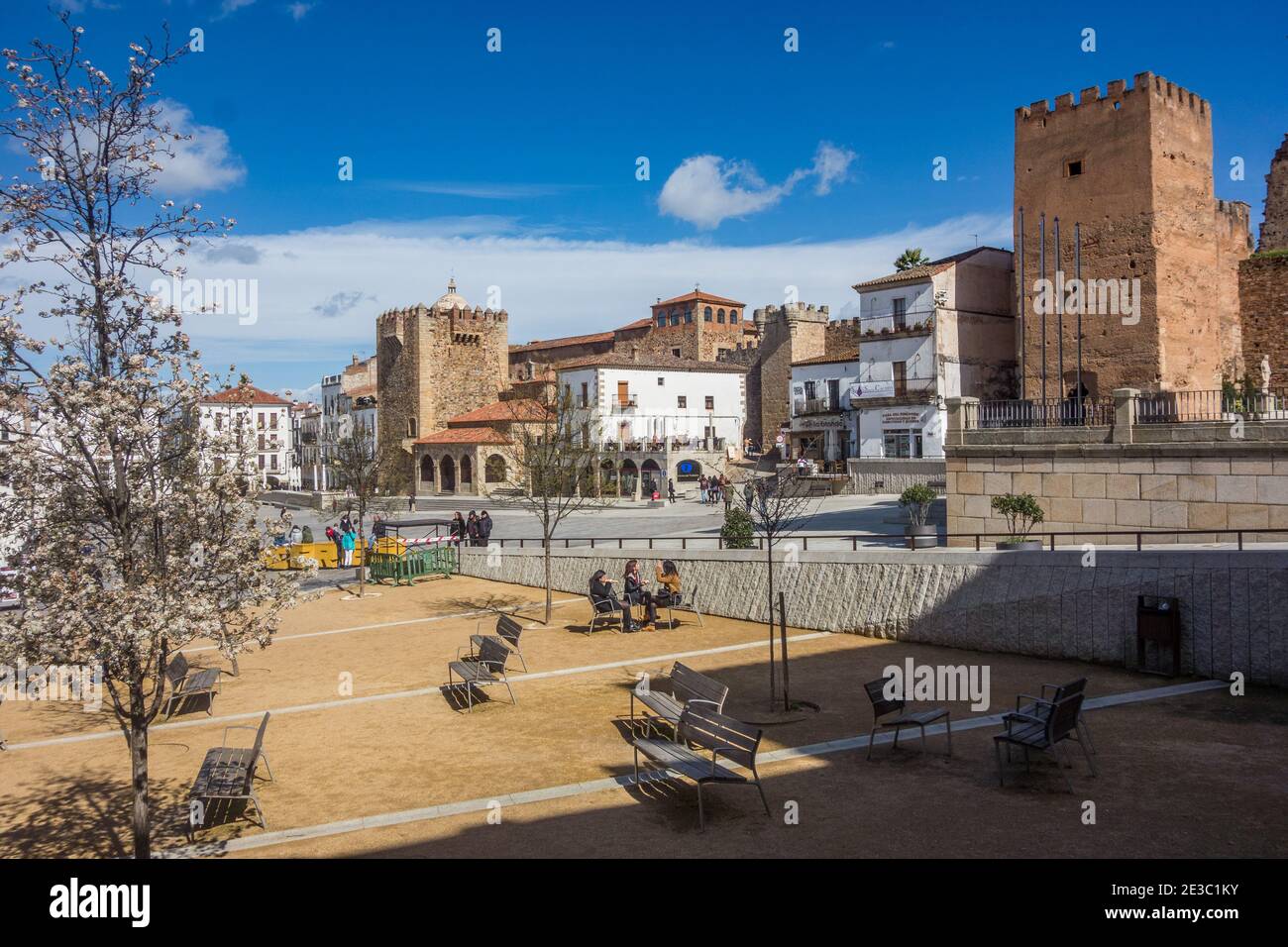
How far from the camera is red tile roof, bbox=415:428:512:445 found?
5234 cm

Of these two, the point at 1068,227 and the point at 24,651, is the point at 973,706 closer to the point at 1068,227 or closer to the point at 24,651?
the point at 24,651

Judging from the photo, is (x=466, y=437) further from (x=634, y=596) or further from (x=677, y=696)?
(x=677, y=696)

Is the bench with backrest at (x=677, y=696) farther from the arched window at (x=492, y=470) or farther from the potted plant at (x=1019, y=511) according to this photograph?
the arched window at (x=492, y=470)

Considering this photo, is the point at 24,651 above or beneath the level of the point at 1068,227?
beneath

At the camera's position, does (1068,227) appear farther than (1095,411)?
Yes

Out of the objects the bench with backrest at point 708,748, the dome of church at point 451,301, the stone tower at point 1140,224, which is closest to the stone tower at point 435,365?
the dome of church at point 451,301

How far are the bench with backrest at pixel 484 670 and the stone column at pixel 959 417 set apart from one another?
11434 millimetres

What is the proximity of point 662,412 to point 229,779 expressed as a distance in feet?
165

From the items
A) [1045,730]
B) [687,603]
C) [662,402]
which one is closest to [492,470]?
[662,402]

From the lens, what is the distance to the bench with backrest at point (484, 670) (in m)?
10.6

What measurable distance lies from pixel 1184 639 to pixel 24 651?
11796mm

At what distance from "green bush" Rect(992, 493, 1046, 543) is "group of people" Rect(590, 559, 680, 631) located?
20.5ft
